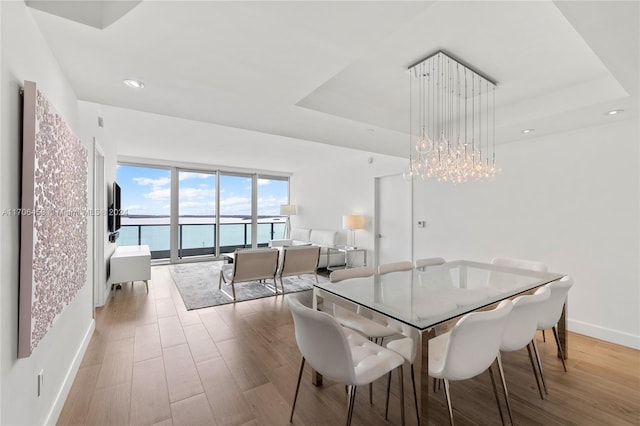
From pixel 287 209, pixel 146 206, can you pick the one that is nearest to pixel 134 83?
pixel 146 206

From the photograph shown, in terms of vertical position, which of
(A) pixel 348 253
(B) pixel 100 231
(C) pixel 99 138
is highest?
(C) pixel 99 138

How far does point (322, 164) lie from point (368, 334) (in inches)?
225

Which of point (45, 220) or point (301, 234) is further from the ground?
point (45, 220)

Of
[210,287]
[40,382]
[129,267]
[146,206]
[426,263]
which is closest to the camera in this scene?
[40,382]

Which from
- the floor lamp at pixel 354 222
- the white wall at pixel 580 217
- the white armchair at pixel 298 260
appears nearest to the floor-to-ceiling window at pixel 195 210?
the floor lamp at pixel 354 222

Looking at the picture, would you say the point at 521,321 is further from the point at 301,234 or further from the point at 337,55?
the point at 301,234

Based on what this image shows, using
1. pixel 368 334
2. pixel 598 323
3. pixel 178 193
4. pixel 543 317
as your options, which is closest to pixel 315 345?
pixel 368 334

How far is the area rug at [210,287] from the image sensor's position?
161 inches

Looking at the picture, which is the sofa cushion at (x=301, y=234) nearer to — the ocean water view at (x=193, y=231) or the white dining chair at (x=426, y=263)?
the ocean water view at (x=193, y=231)

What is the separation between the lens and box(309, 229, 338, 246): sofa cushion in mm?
6594

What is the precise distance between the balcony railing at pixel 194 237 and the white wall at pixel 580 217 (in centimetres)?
604

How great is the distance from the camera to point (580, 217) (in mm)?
3055

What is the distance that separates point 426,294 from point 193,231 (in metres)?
6.74

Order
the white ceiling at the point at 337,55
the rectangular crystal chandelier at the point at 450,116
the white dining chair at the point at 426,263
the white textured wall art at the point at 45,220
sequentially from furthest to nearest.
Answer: the white dining chair at the point at 426,263 < the rectangular crystal chandelier at the point at 450,116 < the white ceiling at the point at 337,55 < the white textured wall art at the point at 45,220
